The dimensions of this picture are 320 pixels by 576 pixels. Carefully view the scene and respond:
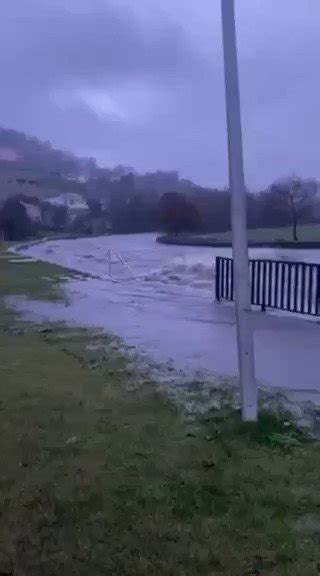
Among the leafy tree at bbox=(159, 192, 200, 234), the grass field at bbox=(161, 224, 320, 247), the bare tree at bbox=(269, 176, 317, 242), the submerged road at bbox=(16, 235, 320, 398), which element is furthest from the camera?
the leafy tree at bbox=(159, 192, 200, 234)

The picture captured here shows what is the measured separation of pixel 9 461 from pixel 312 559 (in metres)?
2.30

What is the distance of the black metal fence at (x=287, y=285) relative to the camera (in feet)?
45.6

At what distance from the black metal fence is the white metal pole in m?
7.62

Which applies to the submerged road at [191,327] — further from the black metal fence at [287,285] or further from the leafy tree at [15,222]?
the leafy tree at [15,222]

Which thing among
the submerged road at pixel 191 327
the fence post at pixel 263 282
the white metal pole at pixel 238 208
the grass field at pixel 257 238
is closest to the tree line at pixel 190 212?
the grass field at pixel 257 238

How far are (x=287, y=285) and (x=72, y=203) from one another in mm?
102307

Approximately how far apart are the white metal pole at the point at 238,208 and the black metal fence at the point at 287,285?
7.62 m

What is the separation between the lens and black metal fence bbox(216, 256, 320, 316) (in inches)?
547

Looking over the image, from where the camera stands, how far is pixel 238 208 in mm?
5863

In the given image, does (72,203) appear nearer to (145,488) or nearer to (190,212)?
(190,212)

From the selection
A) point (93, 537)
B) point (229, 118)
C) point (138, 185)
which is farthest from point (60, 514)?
point (138, 185)

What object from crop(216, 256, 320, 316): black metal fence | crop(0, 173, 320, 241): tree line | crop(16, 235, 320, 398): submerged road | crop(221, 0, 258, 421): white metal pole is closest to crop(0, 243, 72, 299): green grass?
crop(16, 235, 320, 398): submerged road

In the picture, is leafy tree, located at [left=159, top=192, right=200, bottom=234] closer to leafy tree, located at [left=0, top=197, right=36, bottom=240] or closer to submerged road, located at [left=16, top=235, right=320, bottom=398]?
leafy tree, located at [left=0, top=197, right=36, bottom=240]

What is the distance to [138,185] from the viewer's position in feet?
319
